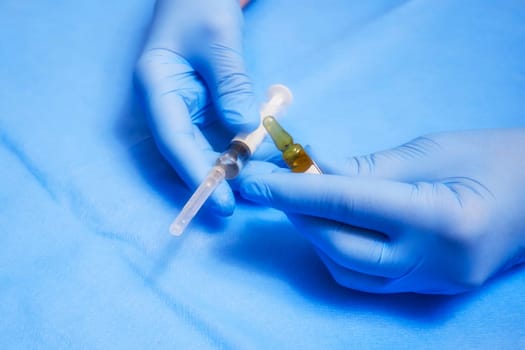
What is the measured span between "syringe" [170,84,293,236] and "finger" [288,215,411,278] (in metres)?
0.19

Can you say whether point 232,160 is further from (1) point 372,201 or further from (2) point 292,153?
(1) point 372,201

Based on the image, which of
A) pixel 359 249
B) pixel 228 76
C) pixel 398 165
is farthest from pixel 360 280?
pixel 228 76

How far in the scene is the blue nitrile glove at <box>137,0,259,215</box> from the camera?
769mm

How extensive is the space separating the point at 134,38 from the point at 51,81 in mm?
231

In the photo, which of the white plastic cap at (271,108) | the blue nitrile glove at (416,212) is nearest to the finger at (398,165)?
the blue nitrile glove at (416,212)

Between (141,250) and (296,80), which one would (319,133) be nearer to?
(296,80)

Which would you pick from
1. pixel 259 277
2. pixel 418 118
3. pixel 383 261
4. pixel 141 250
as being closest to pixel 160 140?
pixel 141 250

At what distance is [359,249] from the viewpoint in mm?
639

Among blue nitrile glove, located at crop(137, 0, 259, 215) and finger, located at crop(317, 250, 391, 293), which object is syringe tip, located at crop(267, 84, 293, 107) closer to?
blue nitrile glove, located at crop(137, 0, 259, 215)

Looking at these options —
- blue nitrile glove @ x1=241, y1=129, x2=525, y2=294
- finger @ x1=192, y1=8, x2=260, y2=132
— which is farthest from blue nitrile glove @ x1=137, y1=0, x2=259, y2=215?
blue nitrile glove @ x1=241, y1=129, x2=525, y2=294

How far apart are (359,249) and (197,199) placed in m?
0.27

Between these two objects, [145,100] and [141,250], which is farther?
[145,100]

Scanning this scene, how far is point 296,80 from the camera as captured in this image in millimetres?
1000

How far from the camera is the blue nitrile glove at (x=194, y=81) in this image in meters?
0.77
